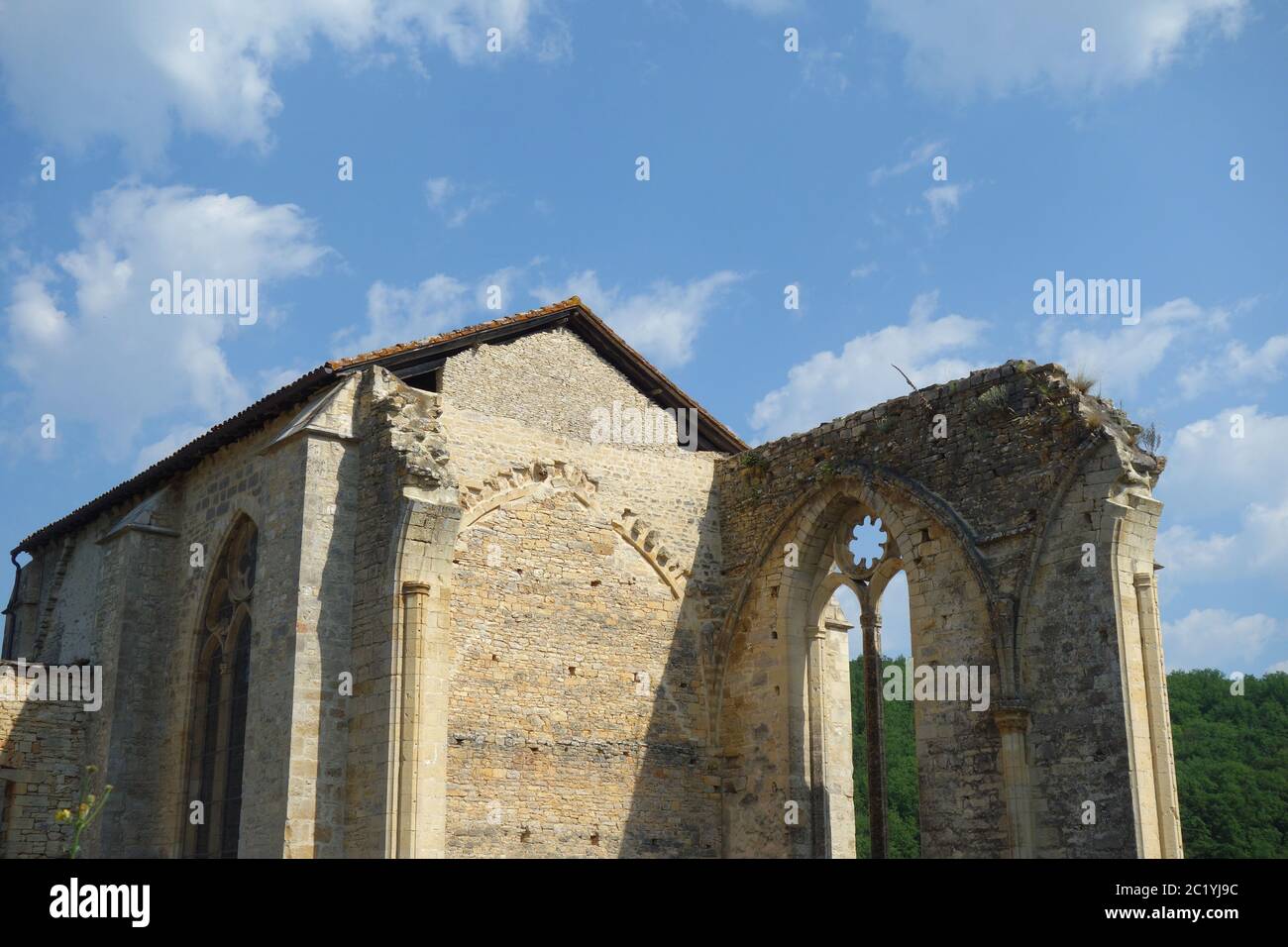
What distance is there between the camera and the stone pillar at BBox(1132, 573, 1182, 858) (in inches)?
437

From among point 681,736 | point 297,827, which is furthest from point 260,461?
point 681,736

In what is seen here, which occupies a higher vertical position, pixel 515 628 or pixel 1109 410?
pixel 1109 410

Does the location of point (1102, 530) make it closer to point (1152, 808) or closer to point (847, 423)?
point (1152, 808)

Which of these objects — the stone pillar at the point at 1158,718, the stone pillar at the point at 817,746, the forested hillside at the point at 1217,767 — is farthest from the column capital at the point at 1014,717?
the forested hillside at the point at 1217,767

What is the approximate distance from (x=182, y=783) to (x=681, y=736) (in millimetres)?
5242

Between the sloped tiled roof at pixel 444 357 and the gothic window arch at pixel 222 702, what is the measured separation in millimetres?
1170

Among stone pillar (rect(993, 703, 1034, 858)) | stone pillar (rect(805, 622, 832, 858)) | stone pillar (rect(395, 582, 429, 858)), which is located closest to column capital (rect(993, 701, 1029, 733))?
stone pillar (rect(993, 703, 1034, 858))

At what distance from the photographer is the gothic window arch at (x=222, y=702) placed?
14.1 metres

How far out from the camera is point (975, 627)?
12.5 m

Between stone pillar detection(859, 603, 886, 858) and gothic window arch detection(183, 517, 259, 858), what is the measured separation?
20.4ft

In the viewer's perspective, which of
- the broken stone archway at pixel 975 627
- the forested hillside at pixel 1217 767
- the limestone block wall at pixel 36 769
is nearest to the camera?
the broken stone archway at pixel 975 627

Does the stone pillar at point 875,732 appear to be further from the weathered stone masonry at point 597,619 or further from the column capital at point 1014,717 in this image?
the column capital at point 1014,717

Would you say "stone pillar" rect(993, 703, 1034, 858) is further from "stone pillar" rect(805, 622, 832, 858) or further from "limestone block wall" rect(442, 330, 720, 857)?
"limestone block wall" rect(442, 330, 720, 857)
